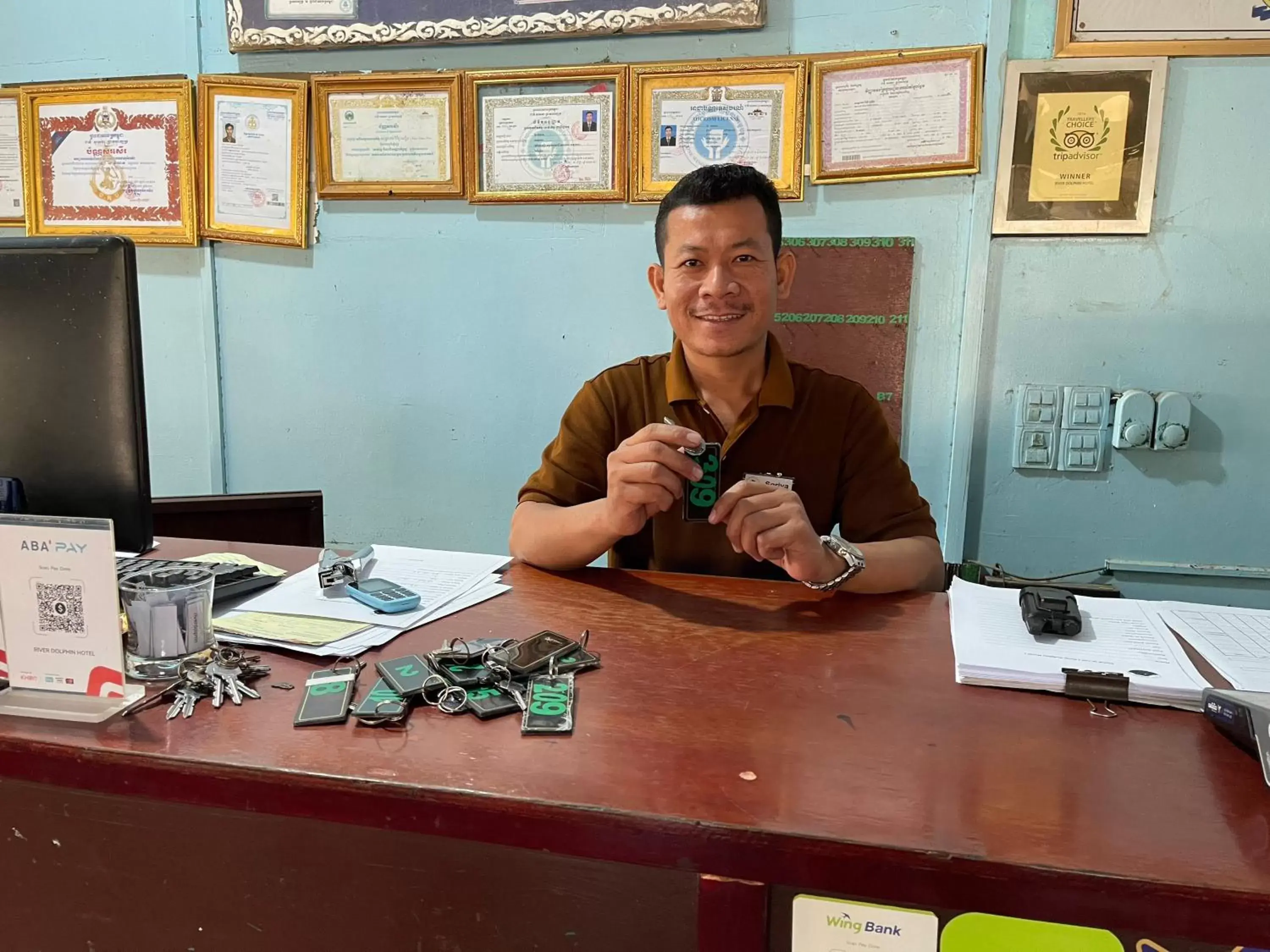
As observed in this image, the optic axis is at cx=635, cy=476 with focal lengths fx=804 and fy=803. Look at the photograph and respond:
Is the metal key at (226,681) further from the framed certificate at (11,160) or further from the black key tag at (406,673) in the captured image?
the framed certificate at (11,160)

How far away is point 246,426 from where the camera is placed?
2.26m

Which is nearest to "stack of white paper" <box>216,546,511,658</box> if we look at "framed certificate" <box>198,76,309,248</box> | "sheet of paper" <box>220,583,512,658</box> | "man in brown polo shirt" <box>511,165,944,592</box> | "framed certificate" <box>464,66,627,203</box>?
"sheet of paper" <box>220,583,512,658</box>

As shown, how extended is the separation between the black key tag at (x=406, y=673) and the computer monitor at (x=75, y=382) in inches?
12.6

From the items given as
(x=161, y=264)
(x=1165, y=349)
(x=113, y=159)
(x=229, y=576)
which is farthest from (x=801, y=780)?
(x=113, y=159)

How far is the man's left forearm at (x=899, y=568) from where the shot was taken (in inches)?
41.0

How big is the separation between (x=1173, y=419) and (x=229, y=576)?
5.95 feet

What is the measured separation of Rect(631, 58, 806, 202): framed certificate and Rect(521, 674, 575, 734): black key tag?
4.74 ft

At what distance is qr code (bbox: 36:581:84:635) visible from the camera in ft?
2.16

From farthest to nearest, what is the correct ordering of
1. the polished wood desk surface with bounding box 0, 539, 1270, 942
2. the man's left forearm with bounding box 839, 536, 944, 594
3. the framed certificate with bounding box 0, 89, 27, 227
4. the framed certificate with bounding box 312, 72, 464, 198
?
the framed certificate with bounding box 0, 89, 27, 227 → the framed certificate with bounding box 312, 72, 464, 198 → the man's left forearm with bounding box 839, 536, 944, 594 → the polished wood desk surface with bounding box 0, 539, 1270, 942

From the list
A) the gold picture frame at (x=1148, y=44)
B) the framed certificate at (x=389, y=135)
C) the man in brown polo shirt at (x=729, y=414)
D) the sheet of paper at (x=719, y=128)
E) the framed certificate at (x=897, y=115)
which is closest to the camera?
the man in brown polo shirt at (x=729, y=414)

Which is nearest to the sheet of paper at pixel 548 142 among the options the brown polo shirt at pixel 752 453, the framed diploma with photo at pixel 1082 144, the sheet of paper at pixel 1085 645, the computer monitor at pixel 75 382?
the brown polo shirt at pixel 752 453

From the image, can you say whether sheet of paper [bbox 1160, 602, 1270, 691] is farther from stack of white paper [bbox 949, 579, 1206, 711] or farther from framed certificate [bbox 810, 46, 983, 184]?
framed certificate [bbox 810, 46, 983, 184]

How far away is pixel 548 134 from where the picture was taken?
1.94m

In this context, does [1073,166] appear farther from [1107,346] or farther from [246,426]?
[246,426]
